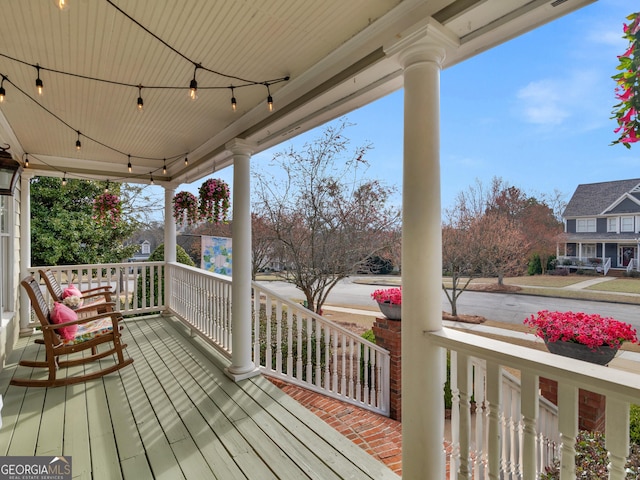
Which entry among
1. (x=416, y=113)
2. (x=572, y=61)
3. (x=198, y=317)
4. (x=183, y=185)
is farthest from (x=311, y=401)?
(x=183, y=185)

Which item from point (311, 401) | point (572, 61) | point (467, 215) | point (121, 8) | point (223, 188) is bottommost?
point (311, 401)

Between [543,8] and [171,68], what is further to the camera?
[171,68]

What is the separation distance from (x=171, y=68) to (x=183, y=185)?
3.55 metres

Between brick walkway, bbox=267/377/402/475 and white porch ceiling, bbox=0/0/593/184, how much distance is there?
2460mm

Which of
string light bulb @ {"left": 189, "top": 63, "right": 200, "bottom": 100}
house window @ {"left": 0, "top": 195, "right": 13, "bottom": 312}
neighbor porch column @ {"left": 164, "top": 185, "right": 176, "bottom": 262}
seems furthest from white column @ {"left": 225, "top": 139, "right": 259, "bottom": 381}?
house window @ {"left": 0, "top": 195, "right": 13, "bottom": 312}

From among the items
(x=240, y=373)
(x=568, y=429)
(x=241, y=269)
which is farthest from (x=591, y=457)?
(x=241, y=269)

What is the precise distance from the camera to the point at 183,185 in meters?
5.62

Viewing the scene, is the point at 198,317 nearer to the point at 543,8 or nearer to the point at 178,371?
the point at 178,371

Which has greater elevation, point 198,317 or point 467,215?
point 467,215

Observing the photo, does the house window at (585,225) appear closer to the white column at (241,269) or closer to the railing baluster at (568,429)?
the railing baluster at (568,429)

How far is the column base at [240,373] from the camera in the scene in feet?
10.5

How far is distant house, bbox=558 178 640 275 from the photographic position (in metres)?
1.39

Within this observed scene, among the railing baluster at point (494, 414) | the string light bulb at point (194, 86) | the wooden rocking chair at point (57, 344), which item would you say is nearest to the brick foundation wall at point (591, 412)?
the railing baluster at point (494, 414)

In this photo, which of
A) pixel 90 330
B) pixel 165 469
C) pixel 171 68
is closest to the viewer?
pixel 165 469
